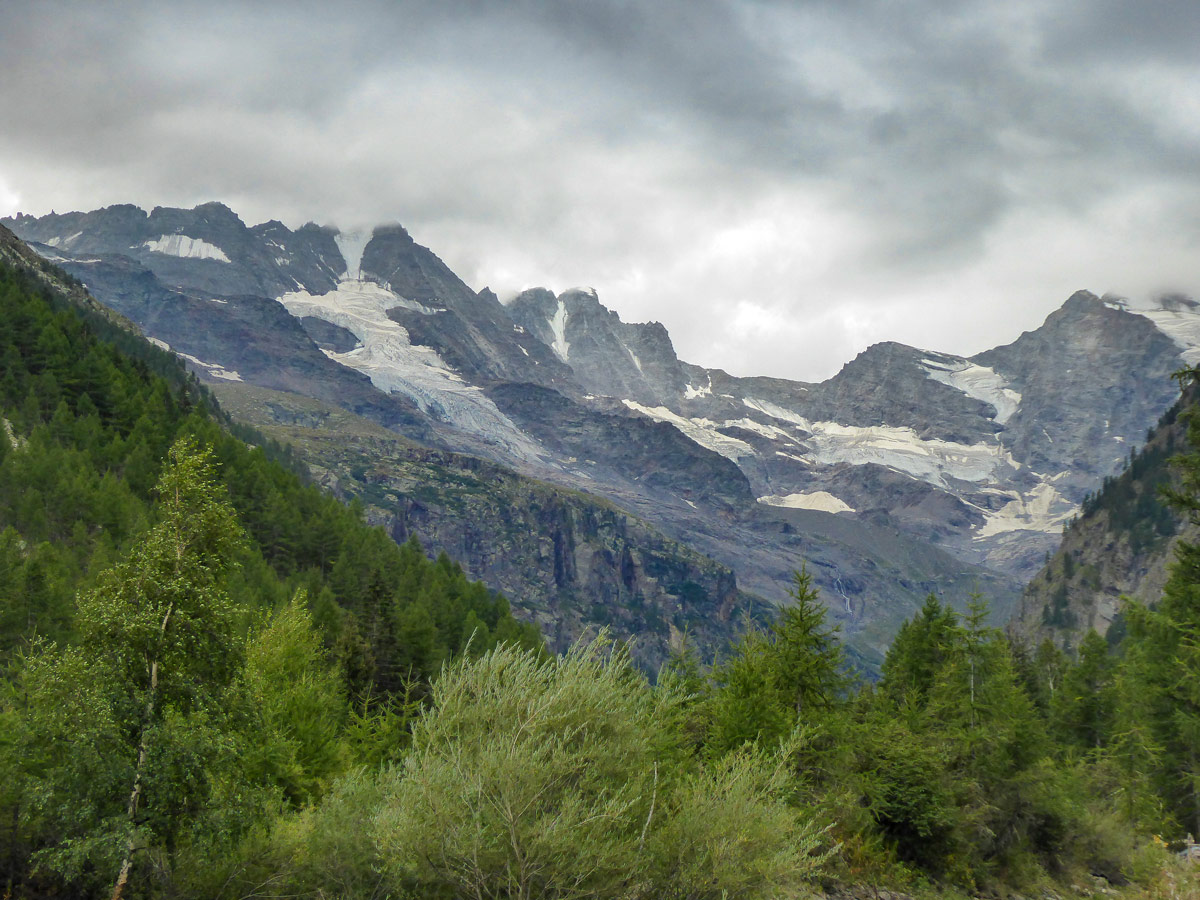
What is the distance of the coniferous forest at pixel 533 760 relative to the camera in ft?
49.1

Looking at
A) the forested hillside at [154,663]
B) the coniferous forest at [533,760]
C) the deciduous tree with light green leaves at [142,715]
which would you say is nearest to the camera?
the coniferous forest at [533,760]

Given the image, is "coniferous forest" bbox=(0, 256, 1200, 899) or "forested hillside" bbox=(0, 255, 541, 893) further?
"forested hillside" bbox=(0, 255, 541, 893)

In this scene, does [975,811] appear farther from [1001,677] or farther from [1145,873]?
[1145,873]

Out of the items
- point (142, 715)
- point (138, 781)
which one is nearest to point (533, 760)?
point (138, 781)

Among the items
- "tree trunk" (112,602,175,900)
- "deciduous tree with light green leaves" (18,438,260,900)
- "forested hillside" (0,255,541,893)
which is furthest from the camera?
"forested hillside" (0,255,541,893)

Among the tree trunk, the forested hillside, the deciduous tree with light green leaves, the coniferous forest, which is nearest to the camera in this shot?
the coniferous forest

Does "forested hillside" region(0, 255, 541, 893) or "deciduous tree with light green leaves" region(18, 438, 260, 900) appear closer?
"deciduous tree with light green leaves" region(18, 438, 260, 900)

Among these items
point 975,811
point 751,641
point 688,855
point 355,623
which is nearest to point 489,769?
point 688,855

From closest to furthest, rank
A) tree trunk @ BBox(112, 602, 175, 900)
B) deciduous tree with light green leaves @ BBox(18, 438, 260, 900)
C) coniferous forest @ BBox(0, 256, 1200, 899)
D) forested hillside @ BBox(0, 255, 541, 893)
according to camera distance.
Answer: coniferous forest @ BBox(0, 256, 1200, 899), tree trunk @ BBox(112, 602, 175, 900), deciduous tree with light green leaves @ BBox(18, 438, 260, 900), forested hillside @ BBox(0, 255, 541, 893)

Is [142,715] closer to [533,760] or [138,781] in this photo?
[138,781]

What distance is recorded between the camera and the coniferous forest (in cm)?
1498

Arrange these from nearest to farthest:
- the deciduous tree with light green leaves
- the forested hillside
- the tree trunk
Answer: the tree trunk → the deciduous tree with light green leaves → the forested hillside

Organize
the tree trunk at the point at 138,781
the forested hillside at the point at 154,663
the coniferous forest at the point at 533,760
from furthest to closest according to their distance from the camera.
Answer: the forested hillside at the point at 154,663 < the tree trunk at the point at 138,781 < the coniferous forest at the point at 533,760

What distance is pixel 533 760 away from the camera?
14.5m
